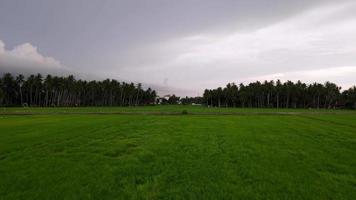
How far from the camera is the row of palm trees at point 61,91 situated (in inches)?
4301

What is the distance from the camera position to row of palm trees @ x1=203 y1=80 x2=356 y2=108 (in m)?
129

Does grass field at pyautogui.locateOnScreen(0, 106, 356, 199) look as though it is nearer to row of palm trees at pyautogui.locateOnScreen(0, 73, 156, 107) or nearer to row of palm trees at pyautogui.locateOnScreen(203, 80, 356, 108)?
row of palm trees at pyautogui.locateOnScreen(0, 73, 156, 107)

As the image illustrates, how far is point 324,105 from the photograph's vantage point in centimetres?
13688

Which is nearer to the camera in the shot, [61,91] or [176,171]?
[176,171]

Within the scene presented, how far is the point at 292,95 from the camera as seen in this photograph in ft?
423

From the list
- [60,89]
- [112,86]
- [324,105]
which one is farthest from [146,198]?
[324,105]

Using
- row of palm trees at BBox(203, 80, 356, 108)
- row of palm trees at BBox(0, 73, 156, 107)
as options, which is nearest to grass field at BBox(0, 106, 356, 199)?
row of palm trees at BBox(0, 73, 156, 107)

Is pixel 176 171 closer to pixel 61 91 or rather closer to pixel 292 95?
pixel 61 91

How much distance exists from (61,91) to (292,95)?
13367 centimetres

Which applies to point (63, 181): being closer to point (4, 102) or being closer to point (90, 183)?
point (90, 183)

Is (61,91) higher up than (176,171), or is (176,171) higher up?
(61,91)

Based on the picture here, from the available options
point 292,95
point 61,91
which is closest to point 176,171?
point 61,91

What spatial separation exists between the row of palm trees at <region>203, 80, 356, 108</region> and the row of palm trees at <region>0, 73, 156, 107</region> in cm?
7523

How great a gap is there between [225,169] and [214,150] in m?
3.18
